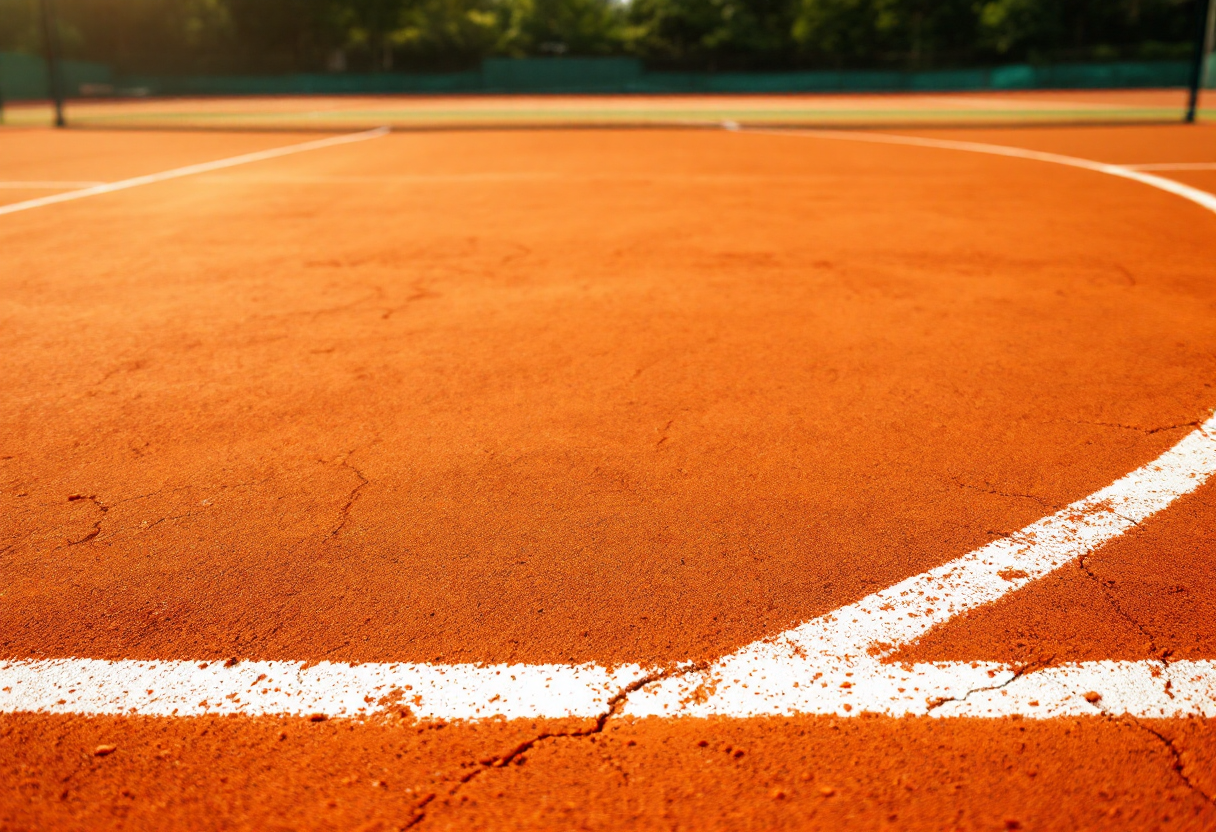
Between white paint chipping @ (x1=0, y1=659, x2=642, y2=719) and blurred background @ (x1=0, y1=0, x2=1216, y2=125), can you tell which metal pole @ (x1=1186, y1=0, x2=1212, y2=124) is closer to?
white paint chipping @ (x1=0, y1=659, x2=642, y2=719)

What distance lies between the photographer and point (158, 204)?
8.42 meters

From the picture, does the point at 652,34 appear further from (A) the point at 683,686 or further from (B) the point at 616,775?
(B) the point at 616,775

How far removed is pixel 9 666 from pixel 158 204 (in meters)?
7.52

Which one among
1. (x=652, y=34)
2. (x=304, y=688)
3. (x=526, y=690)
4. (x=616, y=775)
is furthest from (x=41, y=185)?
(x=652, y=34)

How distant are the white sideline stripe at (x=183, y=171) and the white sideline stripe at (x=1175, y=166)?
11.1 m

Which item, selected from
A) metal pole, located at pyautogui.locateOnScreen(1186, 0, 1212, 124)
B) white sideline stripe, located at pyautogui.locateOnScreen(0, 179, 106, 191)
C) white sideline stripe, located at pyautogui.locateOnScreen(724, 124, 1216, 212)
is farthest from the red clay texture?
metal pole, located at pyautogui.locateOnScreen(1186, 0, 1212, 124)

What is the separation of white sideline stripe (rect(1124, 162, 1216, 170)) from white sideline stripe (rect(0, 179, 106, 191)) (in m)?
11.8

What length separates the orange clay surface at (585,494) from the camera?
1.62 metres

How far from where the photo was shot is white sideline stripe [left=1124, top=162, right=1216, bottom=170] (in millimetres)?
10498

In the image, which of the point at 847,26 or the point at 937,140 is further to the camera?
the point at 847,26

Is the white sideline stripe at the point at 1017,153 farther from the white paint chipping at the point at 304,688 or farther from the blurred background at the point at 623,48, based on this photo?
the blurred background at the point at 623,48

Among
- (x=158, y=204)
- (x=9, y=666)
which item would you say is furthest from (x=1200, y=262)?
(x=158, y=204)

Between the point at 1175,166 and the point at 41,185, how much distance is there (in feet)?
42.1

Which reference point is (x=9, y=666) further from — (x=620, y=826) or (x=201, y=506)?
(x=620, y=826)
